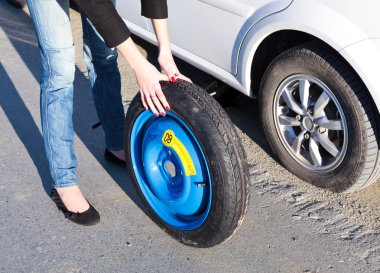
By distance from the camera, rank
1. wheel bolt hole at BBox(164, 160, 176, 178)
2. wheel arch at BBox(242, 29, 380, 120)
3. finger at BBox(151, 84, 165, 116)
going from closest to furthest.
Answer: finger at BBox(151, 84, 165, 116) < wheel bolt hole at BBox(164, 160, 176, 178) < wheel arch at BBox(242, 29, 380, 120)

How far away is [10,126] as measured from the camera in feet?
14.2

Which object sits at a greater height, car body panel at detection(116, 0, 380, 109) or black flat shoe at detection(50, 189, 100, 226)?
car body panel at detection(116, 0, 380, 109)

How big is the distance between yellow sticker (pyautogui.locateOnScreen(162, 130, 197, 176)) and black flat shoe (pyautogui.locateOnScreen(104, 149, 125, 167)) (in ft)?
2.95

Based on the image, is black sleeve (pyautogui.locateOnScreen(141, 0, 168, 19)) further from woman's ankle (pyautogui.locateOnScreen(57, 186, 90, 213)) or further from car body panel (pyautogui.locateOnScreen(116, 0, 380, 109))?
woman's ankle (pyautogui.locateOnScreen(57, 186, 90, 213))

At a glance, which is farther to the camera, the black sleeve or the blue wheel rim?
the blue wheel rim

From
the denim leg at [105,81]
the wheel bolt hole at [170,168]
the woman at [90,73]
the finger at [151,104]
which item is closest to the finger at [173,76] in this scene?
the woman at [90,73]

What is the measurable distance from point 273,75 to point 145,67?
3.65ft

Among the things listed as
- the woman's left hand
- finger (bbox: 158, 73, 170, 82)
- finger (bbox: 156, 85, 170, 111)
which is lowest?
finger (bbox: 156, 85, 170, 111)

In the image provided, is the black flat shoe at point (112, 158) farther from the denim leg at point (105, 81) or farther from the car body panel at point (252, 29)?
the car body panel at point (252, 29)

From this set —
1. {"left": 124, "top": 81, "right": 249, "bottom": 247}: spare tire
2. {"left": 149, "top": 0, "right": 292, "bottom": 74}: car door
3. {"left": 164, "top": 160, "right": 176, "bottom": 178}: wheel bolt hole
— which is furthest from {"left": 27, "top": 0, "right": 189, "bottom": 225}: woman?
{"left": 149, "top": 0, "right": 292, "bottom": 74}: car door

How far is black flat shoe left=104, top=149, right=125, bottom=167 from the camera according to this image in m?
3.75

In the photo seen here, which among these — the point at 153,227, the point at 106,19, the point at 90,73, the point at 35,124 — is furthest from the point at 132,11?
the point at 106,19

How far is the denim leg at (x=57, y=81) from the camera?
111 inches

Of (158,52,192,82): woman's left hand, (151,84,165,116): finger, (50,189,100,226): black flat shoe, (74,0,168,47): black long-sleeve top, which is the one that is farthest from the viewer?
(50,189,100,226): black flat shoe
